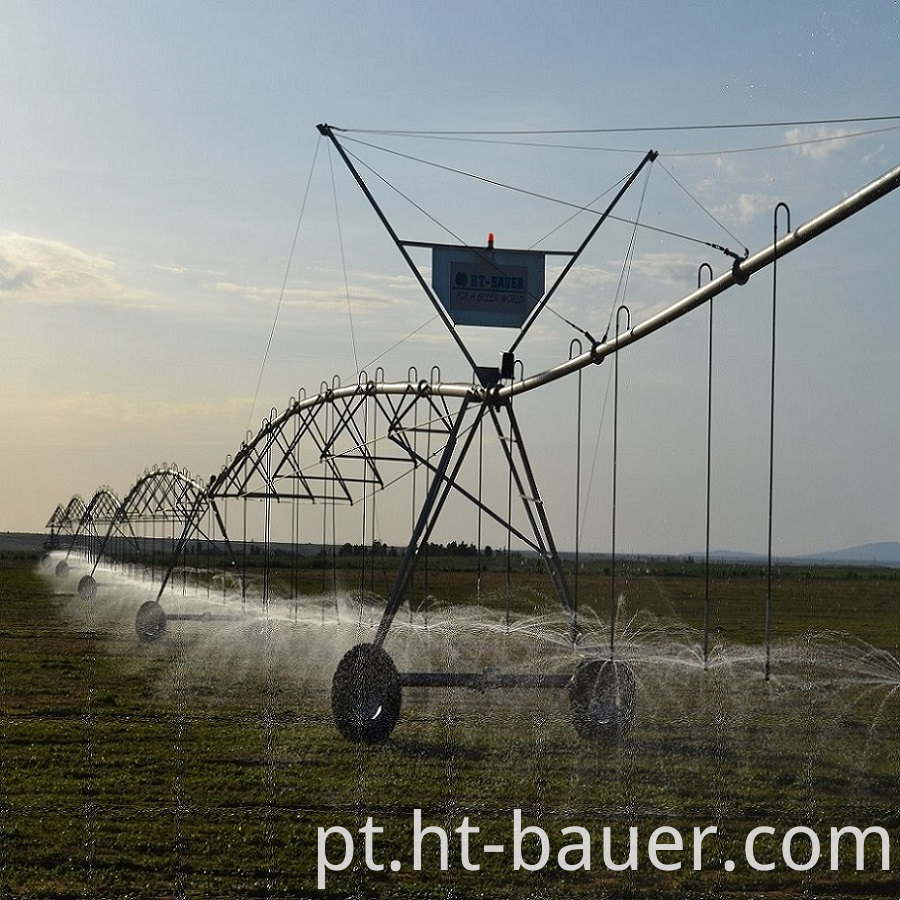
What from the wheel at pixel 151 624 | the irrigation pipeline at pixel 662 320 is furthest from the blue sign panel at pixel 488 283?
the wheel at pixel 151 624

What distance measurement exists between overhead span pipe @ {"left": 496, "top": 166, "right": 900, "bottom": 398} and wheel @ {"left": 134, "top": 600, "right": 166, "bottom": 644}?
14830 mm

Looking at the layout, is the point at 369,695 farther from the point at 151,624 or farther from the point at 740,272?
the point at 151,624

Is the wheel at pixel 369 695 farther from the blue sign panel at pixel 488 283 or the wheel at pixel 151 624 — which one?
the wheel at pixel 151 624

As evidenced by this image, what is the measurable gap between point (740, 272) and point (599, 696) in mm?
5849

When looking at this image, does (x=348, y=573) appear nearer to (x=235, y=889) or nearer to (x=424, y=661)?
(x=424, y=661)

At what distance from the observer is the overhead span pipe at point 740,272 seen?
8.20m

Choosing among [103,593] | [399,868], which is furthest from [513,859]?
[103,593]

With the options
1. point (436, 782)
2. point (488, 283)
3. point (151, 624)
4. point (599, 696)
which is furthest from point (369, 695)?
point (151, 624)

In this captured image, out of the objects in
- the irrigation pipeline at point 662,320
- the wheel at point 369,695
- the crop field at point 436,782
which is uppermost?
the irrigation pipeline at point 662,320

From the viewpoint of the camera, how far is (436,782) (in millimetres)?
12133

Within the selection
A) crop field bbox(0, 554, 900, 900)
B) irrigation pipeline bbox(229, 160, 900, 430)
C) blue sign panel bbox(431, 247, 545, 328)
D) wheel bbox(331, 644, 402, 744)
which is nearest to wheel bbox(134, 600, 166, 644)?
crop field bbox(0, 554, 900, 900)

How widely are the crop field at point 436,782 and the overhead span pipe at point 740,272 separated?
9.76 feet

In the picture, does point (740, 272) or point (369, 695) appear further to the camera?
point (369, 695)

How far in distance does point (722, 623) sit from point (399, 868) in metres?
29.3
